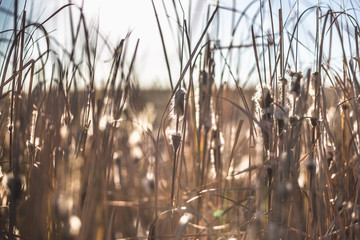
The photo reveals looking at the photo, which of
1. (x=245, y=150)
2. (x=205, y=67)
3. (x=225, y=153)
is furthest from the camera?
(x=245, y=150)

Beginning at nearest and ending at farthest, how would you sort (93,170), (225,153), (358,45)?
(93,170)
(358,45)
(225,153)

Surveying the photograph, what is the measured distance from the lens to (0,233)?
1181mm

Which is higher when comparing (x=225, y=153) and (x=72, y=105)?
(x=72, y=105)

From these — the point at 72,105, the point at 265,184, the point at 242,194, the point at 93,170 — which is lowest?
the point at 242,194

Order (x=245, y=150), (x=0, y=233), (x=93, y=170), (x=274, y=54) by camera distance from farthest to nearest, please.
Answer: (x=245, y=150) < (x=274, y=54) < (x=0, y=233) < (x=93, y=170)

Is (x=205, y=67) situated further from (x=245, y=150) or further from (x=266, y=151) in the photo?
(x=245, y=150)

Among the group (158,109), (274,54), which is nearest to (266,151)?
(274,54)

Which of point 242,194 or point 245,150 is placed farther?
point 245,150

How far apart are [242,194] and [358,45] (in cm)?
73

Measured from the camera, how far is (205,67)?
65.2 inches

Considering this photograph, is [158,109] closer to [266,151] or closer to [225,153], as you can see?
[225,153]

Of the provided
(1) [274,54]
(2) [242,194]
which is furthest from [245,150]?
(1) [274,54]

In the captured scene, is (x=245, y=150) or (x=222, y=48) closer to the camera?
(x=222, y=48)

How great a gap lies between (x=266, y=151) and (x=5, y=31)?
928mm
